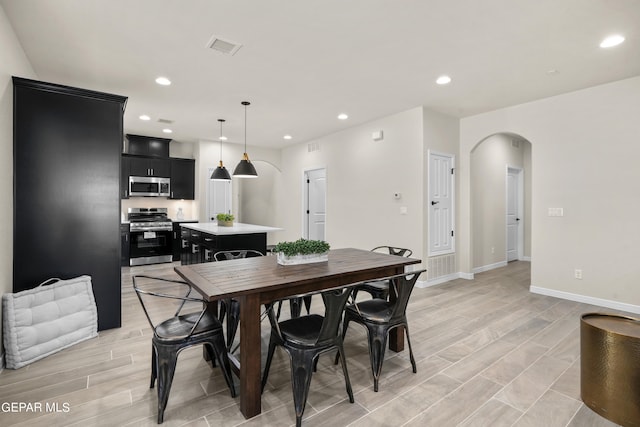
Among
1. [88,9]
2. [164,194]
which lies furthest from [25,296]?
[164,194]

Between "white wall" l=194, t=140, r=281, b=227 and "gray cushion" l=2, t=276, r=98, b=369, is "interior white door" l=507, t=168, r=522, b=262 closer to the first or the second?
"white wall" l=194, t=140, r=281, b=227

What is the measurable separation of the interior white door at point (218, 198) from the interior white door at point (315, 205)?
1.87m

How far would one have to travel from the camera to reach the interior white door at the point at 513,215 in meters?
6.66

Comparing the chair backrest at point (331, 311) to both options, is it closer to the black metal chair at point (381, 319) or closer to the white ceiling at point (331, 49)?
the black metal chair at point (381, 319)

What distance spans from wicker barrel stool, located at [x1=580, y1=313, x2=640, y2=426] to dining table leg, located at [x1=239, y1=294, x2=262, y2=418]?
6.36ft

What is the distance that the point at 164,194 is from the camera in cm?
692

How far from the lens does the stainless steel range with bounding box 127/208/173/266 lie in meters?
6.45

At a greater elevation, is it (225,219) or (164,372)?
(225,219)

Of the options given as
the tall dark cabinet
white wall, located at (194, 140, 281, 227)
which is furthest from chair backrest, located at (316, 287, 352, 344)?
white wall, located at (194, 140, 281, 227)

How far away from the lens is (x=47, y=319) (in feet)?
8.46

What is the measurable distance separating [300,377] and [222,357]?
1.82 ft

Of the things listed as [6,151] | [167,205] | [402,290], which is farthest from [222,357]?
[167,205]

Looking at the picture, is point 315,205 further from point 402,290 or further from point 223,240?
point 402,290

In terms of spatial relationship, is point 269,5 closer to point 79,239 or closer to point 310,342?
point 310,342
